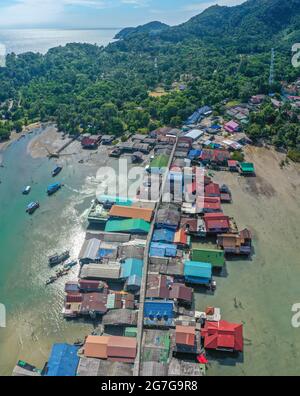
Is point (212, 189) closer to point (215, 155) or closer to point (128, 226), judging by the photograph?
point (215, 155)

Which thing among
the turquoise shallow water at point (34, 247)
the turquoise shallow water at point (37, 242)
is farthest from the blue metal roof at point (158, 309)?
the turquoise shallow water at point (34, 247)

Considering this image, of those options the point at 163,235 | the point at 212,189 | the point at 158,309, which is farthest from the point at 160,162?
the point at 158,309

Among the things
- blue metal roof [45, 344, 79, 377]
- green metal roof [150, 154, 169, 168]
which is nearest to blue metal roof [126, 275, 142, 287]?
blue metal roof [45, 344, 79, 377]

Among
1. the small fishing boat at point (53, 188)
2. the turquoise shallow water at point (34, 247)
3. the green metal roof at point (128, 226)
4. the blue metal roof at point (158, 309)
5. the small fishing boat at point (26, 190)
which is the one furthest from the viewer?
the small fishing boat at point (26, 190)

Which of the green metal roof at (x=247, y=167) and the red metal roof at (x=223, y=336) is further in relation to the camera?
the green metal roof at (x=247, y=167)

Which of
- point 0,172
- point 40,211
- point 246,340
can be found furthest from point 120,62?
point 246,340

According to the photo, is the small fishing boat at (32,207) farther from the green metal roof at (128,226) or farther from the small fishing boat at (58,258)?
the green metal roof at (128,226)

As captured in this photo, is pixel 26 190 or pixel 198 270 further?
pixel 26 190
